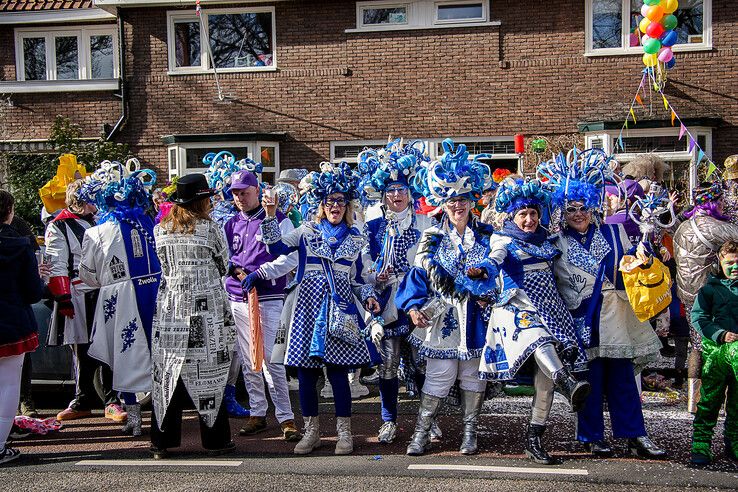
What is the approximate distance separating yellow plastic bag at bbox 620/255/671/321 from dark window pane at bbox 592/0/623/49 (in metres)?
11.0

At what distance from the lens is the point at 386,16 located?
16.5m

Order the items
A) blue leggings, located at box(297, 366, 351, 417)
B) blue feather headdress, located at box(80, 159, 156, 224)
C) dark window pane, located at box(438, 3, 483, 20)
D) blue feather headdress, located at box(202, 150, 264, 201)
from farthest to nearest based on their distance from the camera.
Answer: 1. dark window pane, located at box(438, 3, 483, 20)
2. blue feather headdress, located at box(202, 150, 264, 201)
3. blue feather headdress, located at box(80, 159, 156, 224)
4. blue leggings, located at box(297, 366, 351, 417)

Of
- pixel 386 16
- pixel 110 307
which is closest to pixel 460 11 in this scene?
→ pixel 386 16

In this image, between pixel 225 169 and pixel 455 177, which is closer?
pixel 455 177

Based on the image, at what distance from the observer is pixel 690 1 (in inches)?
619

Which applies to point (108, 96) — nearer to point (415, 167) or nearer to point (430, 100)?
point (430, 100)

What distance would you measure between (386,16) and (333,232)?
10.9 meters

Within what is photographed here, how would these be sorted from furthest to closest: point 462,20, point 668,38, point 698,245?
point 462,20
point 668,38
point 698,245

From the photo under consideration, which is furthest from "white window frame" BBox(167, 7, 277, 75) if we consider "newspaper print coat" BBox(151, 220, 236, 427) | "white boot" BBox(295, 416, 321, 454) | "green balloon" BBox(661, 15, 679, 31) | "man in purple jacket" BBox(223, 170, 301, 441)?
"white boot" BBox(295, 416, 321, 454)

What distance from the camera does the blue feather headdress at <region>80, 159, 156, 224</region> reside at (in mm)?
6922

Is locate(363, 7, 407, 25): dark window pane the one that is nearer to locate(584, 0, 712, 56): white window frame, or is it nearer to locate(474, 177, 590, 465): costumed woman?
locate(584, 0, 712, 56): white window frame

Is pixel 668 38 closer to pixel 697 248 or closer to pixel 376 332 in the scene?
pixel 697 248

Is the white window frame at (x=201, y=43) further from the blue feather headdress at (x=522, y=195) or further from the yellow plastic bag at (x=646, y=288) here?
the yellow plastic bag at (x=646, y=288)

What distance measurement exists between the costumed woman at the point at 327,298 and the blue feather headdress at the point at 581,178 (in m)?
1.46
